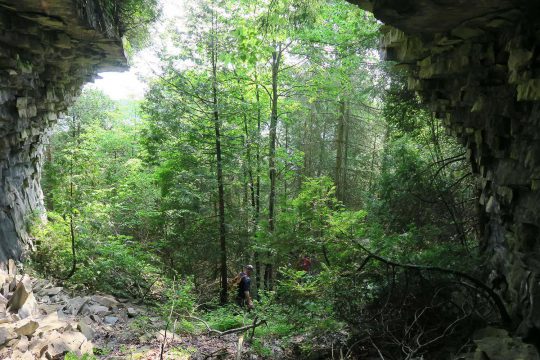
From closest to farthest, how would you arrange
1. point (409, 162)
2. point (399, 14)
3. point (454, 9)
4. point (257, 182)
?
1. point (454, 9)
2. point (399, 14)
3. point (409, 162)
4. point (257, 182)

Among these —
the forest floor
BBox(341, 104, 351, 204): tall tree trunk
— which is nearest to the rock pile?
the forest floor

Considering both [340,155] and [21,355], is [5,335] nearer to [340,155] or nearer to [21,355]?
[21,355]

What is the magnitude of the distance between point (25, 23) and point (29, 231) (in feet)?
15.0

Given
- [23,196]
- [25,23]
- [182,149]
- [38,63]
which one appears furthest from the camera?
[182,149]

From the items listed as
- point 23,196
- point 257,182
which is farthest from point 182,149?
point 23,196

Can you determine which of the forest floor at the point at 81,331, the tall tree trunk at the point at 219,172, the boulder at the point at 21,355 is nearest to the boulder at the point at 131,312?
the forest floor at the point at 81,331

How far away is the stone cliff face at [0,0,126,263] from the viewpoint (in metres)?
6.51

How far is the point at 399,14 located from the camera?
170 inches

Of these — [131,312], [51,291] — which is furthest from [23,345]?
[131,312]

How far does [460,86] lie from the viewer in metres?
5.58

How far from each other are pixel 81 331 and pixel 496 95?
679 centimetres

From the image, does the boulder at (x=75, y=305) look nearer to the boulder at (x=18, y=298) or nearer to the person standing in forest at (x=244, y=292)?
the boulder at (x=18, y=298)

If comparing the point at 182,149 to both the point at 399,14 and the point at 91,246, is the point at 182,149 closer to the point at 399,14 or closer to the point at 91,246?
the point at 91,246

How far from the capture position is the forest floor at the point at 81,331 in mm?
5113
